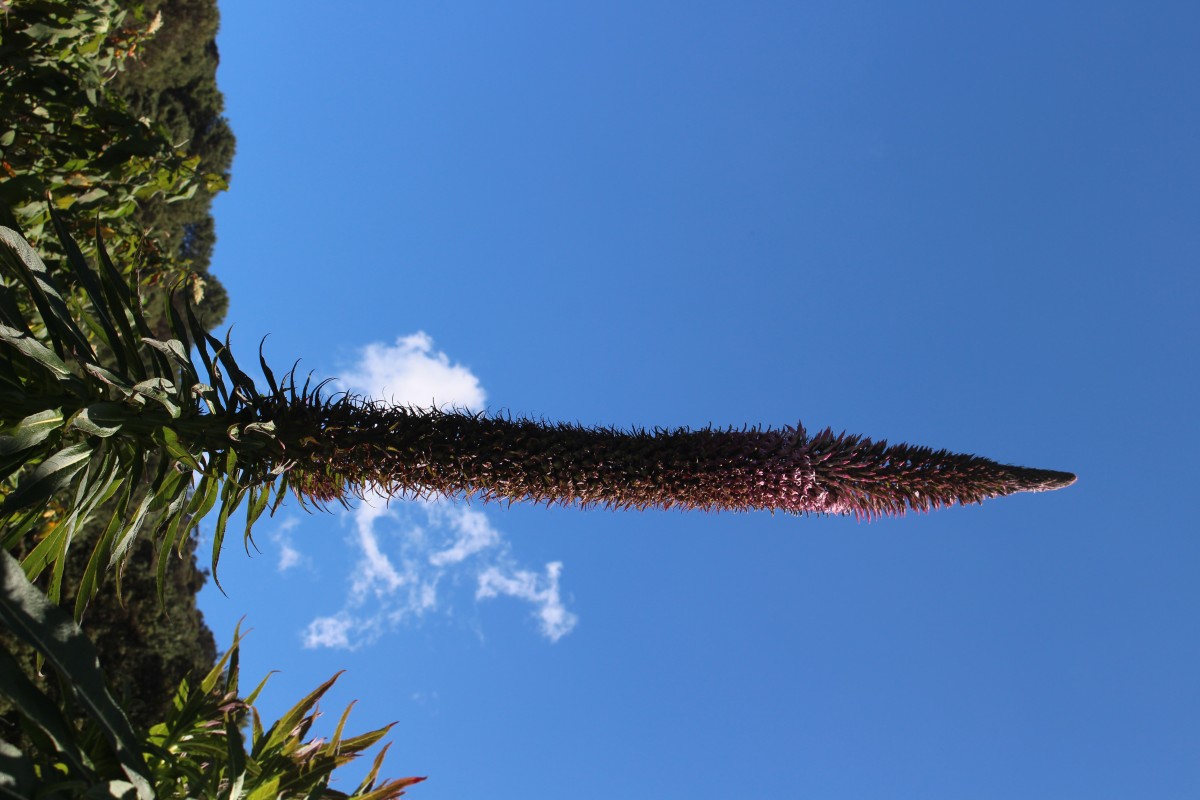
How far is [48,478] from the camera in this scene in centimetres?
298

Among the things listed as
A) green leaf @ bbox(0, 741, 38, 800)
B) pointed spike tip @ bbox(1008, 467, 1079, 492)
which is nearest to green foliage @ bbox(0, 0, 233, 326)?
green leaf @ bbox(0, 741, 38, 800)

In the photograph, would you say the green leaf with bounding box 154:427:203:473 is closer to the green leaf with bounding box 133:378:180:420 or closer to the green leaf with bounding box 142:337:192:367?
the green leaf with bounding box 133:378:180:420

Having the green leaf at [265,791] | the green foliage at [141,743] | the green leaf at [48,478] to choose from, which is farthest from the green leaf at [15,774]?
the green leaf at [265,791]

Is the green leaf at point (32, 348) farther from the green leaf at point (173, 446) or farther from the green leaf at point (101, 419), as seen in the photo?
the green leaf at point (173, 446)

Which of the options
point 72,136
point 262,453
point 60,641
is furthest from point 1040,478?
point 72,136

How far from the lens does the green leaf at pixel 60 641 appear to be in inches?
78.5

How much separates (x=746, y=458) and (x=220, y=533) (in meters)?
2.89

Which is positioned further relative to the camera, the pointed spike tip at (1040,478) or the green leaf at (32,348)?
the pointed spike tip at (1040,478)

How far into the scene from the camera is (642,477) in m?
4.66

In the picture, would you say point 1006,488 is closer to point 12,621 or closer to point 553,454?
point 553,454

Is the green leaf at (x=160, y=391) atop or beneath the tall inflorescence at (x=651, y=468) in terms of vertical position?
beneath

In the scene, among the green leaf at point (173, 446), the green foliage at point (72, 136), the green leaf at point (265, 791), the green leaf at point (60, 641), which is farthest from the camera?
the green foliage at point (72, 136)

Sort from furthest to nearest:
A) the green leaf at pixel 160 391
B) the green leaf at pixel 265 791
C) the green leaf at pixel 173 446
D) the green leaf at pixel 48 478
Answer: the green leaf at pixel 265 791 → the green leaf at pixel 173 446 → the green leaf at pixel 160 391 → the green leaf at pixel 48 478

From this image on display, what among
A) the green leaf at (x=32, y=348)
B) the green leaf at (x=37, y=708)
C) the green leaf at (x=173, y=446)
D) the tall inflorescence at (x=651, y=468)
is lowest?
the green leaf at (x=37, y=708)
